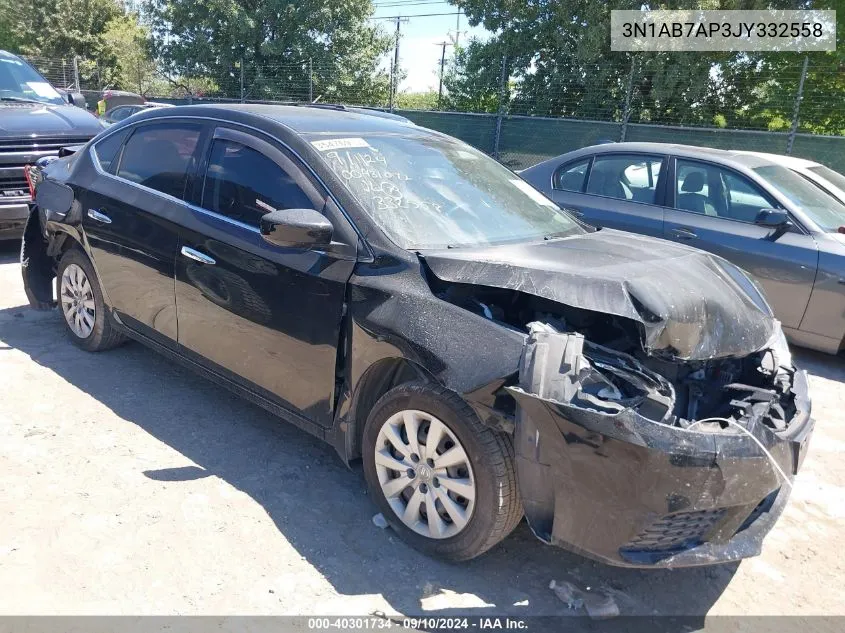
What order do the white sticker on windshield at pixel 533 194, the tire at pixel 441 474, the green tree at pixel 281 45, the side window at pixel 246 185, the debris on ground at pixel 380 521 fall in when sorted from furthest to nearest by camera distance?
the green tree at pixel 281 45 → the white sticker on windshield at pixel 533 194 → the side window at pixel 246 185 → the debris on ground at pixel 380 521 → the tire at pixel 441 474

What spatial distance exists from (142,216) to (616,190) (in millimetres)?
4335

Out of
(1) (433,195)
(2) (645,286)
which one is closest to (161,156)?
(1) (433,195)

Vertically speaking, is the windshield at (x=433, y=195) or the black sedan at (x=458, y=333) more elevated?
the windshield at (x=433, y=195)

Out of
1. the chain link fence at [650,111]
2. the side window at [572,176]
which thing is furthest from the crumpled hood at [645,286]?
the chain link fence at [650,111]

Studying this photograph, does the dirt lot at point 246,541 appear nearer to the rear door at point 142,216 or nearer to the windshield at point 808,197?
the rear door at point 142,216

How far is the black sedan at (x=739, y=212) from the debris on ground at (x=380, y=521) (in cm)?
399

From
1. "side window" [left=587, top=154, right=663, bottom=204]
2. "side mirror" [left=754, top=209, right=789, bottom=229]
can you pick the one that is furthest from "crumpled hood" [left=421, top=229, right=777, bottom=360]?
"side window" [left=587, top=154, right=663, bottom=204]

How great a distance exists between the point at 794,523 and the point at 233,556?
8.76ft

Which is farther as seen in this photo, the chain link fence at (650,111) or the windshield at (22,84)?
the chain link fence at (650,111)

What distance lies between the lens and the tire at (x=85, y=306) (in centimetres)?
473

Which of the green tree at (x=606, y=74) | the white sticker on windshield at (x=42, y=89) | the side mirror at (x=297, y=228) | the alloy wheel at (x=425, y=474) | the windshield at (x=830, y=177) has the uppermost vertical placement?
the green tree at (x=606, y=74)

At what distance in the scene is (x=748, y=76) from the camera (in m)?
15.4

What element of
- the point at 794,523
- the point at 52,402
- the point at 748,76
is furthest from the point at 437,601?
the point at 748,76

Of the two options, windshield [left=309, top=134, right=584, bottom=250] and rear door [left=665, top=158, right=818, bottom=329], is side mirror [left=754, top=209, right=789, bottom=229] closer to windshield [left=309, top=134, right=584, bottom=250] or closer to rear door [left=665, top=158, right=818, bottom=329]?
rear door [left=665, top=158, right=818, bottom=329]
